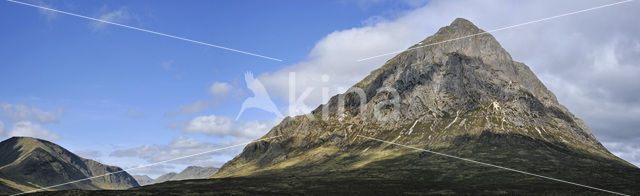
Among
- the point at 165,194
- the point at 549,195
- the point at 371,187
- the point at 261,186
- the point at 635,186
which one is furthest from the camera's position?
the point at 261,186

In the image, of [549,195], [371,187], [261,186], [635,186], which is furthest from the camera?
[261,186]

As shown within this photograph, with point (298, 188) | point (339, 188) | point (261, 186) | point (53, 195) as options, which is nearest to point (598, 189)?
point (339, 188)

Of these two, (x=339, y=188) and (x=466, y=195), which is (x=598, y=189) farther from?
(x=339, y=188)

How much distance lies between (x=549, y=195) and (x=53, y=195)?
17483cm

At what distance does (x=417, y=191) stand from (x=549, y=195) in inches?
1830

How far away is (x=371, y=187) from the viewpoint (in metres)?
187

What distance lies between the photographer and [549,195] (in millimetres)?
147000

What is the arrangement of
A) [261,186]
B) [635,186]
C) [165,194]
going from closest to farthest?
[165,194]
[635,186]
[261,186]

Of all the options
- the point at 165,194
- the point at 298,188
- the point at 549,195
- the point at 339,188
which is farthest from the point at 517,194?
the point at 165,194

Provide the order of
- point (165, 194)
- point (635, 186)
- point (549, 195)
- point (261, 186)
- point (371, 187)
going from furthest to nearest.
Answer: point (261, 186) < point (371, 187) < point (635, 186) < point (165, 194) < point (549, 195)

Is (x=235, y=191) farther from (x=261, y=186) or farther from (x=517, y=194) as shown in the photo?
(x=517, y=194)

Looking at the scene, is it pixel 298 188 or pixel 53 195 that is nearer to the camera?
pixel 53 195

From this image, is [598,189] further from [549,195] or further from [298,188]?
[298,188]

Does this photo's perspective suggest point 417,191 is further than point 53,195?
Yes
